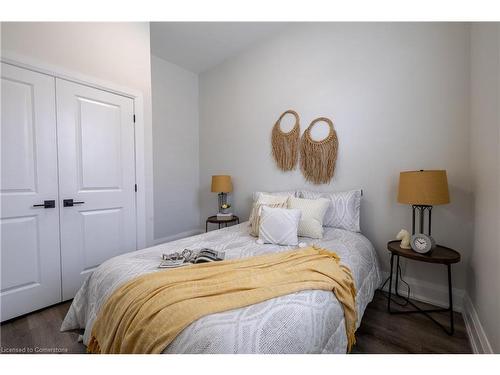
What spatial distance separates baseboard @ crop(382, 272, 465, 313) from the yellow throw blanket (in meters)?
1.12

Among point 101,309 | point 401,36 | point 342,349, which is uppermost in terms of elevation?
point 401,36

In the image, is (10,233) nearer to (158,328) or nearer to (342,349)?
(158,328)

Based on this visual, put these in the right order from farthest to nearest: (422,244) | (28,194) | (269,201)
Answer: (269,201), (28,194), (422,244)

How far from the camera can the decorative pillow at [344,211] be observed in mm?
2104

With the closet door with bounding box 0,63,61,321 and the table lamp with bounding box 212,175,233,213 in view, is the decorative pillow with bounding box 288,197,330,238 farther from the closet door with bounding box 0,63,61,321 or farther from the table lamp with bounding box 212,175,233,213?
the closet door with bounding box 0,63,61,321

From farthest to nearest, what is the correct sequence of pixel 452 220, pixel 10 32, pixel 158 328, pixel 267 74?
pixel 267 74 < pixel 452 220 < pixel 10 32 < pixel 158 328

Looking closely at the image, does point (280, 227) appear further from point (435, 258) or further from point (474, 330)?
point (474, 330)

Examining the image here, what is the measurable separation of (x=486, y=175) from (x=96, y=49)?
3.13m

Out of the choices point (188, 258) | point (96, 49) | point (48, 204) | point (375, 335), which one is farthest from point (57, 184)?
point (375, 335)

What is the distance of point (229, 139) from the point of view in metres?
3.27

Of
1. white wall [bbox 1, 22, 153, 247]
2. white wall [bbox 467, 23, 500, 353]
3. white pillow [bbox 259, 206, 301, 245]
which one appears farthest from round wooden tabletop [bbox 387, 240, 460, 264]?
white wall [bbox 1, 22, 153, 247]

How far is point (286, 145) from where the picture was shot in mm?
2676
